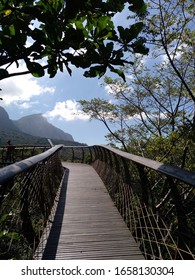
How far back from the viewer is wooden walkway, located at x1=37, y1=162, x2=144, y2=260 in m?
3.40

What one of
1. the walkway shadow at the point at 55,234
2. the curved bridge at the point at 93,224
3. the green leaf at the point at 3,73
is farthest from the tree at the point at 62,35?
the walkway shadow at the point at 55,234

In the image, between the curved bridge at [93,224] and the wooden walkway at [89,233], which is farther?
the wooden walkway at [89,233]

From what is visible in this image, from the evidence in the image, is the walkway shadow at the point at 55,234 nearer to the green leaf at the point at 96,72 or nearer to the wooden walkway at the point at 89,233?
the wooden walkway at the point at 89,233

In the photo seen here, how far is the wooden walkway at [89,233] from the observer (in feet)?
11.2

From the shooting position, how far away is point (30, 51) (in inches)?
78.7

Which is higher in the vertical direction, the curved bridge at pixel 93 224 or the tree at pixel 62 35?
the tree at pixel 62 35

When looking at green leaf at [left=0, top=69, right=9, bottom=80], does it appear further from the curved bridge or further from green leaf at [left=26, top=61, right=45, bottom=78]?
the curved bridge

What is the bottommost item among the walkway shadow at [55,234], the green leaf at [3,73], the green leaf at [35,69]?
the walkway shadow at [55,234]

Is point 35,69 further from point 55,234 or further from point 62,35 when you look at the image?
point 55,234

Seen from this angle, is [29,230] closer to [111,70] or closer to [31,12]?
[111,70]

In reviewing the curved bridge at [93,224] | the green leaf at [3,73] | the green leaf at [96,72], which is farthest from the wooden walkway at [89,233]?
the green leaf at [3,73]

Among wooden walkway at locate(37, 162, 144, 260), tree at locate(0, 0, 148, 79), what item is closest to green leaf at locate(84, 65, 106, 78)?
tree at locate(0, 0, 148, 79)

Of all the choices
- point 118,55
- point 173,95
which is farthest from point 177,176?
point 173,95

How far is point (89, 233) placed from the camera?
4109 millimetres
